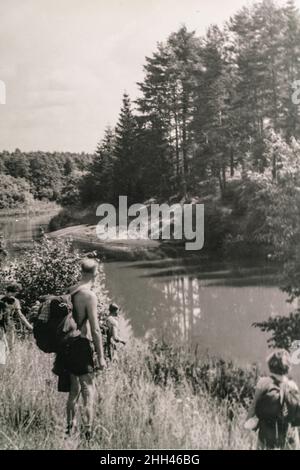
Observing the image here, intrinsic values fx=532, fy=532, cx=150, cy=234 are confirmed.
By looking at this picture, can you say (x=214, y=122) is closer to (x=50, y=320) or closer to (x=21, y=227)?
Answer: (x=21, y=227)

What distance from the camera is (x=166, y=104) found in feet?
80.4

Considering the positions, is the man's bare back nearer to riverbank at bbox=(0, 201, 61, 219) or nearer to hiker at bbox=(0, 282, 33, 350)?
hiker at bbox=(0, 282, 33, 350)

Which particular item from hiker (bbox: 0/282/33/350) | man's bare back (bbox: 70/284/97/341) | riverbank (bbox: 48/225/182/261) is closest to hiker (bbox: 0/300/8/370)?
hiker (bbox: 0/282/33/350)

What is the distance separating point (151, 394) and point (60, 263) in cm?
476

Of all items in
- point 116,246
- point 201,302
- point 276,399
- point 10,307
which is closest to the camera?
point 276,399

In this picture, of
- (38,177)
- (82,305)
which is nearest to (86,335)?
(82,305)

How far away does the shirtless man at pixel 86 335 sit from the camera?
17.9 feet

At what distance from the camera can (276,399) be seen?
15.5 feet

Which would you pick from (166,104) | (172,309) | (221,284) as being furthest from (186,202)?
(172,309)

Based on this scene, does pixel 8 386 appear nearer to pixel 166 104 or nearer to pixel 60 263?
pixel 60 263

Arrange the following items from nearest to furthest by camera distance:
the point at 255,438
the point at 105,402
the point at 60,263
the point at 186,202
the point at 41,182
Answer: the point at 255,438
the point at 105,402
the point at 60,263
the point at 41,182
the point at 186,202

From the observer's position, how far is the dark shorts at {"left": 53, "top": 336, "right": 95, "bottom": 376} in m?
5.51

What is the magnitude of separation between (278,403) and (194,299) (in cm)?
1212

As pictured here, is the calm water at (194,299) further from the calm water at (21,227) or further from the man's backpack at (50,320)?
the man's backpack at (50,320)
